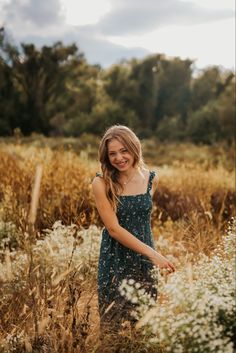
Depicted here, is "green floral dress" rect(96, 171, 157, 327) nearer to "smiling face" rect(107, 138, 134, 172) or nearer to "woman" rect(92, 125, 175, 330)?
"woman" rect(92, 125, 175, 330)

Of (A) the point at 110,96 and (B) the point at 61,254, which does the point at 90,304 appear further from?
(A) the point at 110,96

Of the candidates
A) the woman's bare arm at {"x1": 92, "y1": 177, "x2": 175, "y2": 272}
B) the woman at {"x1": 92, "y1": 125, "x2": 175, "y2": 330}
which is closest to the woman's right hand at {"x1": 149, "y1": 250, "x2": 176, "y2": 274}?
the woman's bare arm at {"x1": 92, "y1": 177, "x2": 175, "y2": 272}

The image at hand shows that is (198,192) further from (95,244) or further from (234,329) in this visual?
(234,329)

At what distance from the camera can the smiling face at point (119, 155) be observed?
3242 millimetres

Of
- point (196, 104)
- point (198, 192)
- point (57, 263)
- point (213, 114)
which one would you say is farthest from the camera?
point (196, 104)

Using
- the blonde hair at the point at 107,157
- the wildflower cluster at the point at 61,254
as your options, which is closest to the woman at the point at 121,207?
the blonde hair at the point at 107,157

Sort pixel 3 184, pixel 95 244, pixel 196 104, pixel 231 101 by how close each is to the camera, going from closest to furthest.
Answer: pixel 95 244
pixel 3 184
pixel 231 101
pixel 196 104

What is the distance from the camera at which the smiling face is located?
324 cm

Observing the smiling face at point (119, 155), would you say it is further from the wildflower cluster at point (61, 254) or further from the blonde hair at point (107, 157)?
the wildflower cluster at point (61, 254)

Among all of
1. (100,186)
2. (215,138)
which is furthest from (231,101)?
(100,186)

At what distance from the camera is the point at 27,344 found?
239 centimetres

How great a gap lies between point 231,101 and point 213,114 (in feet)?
10.2

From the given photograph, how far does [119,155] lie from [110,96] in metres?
34.5

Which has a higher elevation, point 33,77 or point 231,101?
point 33,77
